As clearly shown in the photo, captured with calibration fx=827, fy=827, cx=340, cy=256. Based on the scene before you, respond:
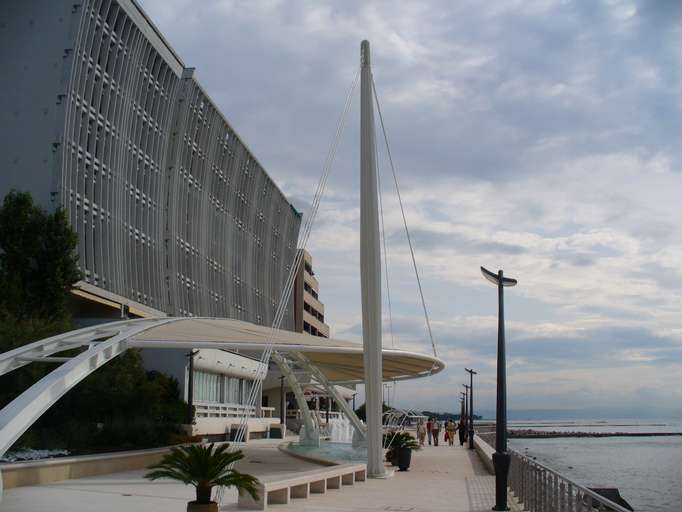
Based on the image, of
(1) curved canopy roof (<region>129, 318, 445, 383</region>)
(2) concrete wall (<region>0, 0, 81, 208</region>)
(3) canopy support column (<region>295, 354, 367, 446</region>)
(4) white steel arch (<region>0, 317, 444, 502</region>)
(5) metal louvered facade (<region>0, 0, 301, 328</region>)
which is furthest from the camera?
(5) metal louvered facade (<region>0, 0, 301, 328</region>)

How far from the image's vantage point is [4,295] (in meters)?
37.0

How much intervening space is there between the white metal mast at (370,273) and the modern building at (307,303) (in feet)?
276

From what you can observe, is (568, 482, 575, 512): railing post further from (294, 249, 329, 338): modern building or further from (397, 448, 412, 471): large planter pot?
(294, 249, 329, 338): modern building

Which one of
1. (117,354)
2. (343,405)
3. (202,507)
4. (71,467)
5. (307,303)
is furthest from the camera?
(307,303)

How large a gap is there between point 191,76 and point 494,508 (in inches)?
1837

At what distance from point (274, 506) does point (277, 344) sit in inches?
345

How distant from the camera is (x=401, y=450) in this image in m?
30.2

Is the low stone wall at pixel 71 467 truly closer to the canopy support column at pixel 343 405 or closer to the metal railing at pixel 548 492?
the canopy support column at pixel 343 405

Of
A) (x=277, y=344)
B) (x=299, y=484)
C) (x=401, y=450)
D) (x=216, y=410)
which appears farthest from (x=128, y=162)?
(x=299, y=484)

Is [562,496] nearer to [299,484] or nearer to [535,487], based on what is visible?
[535,487]

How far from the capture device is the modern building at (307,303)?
118438 mm

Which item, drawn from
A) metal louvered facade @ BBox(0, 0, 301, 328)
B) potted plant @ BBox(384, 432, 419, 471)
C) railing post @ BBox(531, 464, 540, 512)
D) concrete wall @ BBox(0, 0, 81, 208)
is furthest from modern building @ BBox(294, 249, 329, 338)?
railing post @ BBox(531, 464, 540, 512)

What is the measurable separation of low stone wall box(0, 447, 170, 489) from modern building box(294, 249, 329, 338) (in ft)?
272

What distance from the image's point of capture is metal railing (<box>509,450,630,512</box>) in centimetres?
1180
